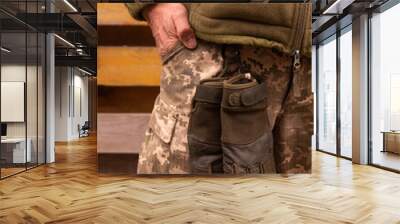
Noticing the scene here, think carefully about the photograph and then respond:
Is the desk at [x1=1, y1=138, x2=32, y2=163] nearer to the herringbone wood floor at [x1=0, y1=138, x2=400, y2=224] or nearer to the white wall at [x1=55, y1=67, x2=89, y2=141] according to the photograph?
the herringbone wood floor at [x1=0, y1=138, x2=400, y2=224]

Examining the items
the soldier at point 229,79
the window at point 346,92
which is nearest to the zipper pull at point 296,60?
the soldier at point 229,79

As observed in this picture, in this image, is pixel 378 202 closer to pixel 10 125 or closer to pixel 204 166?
pixel 204 166

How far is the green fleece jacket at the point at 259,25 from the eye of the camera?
5.59 m

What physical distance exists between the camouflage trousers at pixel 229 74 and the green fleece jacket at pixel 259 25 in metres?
0.13

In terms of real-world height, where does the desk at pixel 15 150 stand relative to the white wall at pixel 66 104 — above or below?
below

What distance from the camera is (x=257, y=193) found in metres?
5.21

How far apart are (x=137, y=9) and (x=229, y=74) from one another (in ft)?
5.24

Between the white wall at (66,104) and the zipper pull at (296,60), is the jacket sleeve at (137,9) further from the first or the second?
the white wall at (66,104)

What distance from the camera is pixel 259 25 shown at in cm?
560

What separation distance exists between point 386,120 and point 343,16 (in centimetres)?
221

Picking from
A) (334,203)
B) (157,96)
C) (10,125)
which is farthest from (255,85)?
(10,125)

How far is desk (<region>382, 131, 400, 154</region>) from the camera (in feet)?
24.1

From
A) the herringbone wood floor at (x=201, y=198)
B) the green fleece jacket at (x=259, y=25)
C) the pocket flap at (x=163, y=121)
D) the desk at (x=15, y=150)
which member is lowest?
the herringbone wood floor at (x=201, y=198)

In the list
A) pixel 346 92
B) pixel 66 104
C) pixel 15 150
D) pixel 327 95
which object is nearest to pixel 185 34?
pixel 15 150
